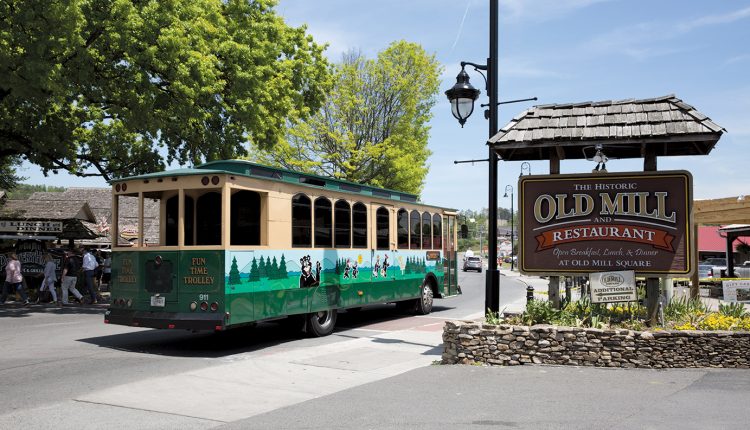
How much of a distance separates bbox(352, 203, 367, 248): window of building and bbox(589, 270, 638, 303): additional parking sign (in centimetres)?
551

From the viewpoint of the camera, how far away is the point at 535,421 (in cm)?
628

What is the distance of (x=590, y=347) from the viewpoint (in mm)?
9227

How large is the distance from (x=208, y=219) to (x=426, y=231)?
7566 millimetres

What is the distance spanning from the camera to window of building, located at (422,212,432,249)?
56.6ft

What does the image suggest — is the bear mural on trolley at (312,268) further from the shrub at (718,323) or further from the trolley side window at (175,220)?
the shrub at (718,323)

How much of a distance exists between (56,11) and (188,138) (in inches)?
237

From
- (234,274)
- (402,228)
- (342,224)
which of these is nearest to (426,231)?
(402,228)

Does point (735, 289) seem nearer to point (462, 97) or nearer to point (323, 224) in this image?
point (462, 97)

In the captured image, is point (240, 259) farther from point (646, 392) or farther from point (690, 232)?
point (690, 232)

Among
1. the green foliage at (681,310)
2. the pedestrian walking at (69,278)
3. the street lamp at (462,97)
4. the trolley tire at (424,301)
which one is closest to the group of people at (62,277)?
the pedestrian walking at (69,278)

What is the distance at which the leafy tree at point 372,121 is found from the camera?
31.9 m

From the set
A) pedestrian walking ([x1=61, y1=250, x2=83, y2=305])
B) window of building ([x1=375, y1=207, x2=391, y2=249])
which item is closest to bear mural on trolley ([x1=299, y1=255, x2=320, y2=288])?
window of building ([x1=375, y1=207, x2=391, y2=249])

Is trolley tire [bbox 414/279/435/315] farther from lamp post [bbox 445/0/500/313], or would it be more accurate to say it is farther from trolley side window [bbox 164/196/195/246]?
trolley side window [bbox 164/196/195/246]

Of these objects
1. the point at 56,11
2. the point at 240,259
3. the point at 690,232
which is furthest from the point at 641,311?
the point at 56,11
